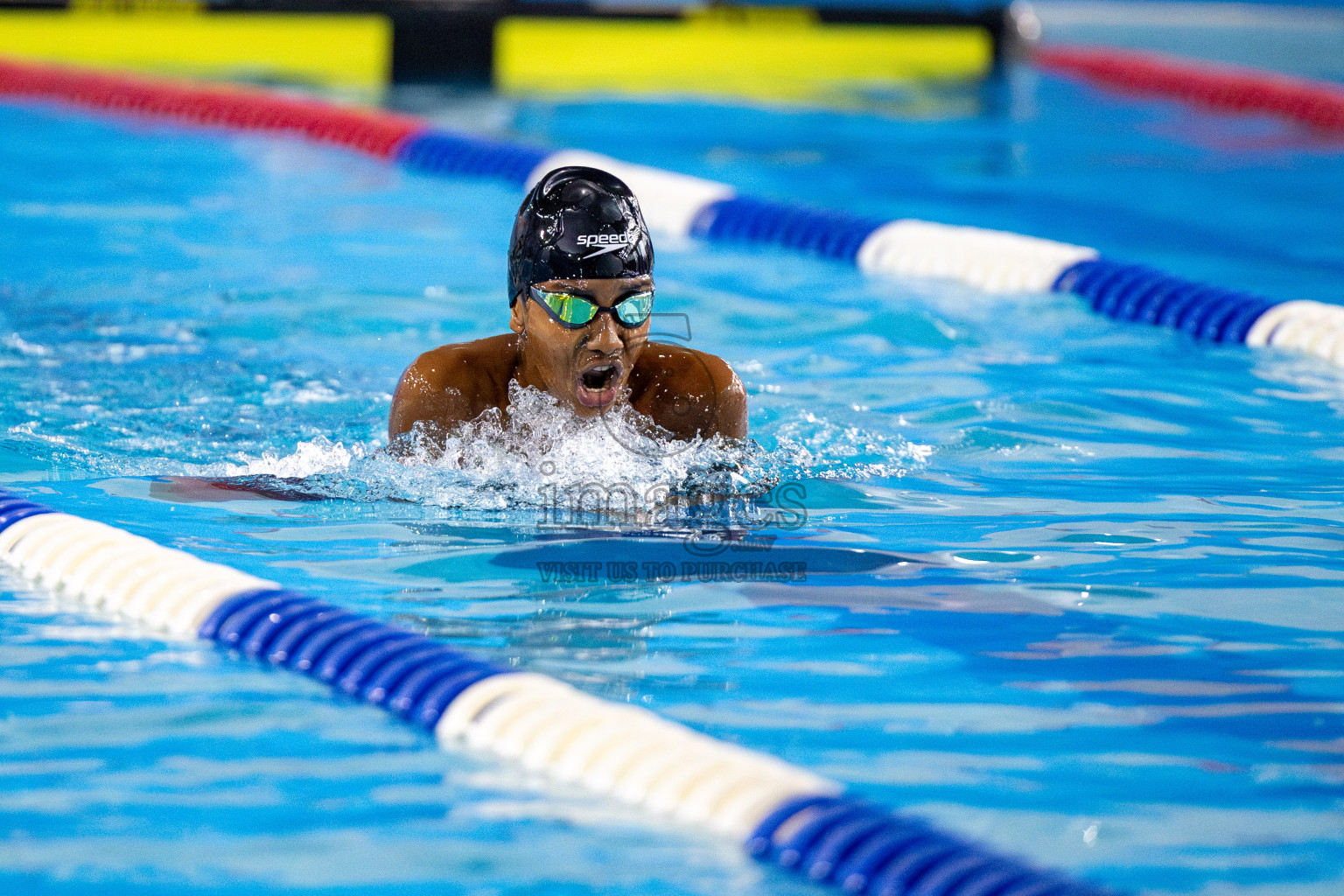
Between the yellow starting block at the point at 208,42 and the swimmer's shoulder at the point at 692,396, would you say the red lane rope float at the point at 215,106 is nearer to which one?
the yellow starting block at the point at 208,42

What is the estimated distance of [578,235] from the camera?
127 inches

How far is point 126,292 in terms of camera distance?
218 inches

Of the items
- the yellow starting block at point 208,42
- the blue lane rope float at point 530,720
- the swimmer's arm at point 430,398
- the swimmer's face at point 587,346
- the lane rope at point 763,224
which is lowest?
the blue lane rope float at point 530,720

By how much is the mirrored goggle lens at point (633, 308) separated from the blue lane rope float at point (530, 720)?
0.83 meters

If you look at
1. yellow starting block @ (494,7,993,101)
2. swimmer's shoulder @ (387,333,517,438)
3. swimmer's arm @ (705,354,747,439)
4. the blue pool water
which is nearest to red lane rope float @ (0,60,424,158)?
the blue pool water

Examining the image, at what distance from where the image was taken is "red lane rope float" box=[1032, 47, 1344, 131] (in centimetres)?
1016

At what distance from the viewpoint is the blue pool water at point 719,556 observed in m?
2.15

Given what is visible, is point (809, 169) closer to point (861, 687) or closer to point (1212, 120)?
point (1212, 120)

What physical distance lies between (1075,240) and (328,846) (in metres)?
5.26

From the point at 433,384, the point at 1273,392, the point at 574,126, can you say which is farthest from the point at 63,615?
the point at 574,126

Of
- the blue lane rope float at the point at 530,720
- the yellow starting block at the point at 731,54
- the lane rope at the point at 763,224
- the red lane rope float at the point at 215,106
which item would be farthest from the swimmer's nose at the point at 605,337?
the yellow starting block at the point at 731,54

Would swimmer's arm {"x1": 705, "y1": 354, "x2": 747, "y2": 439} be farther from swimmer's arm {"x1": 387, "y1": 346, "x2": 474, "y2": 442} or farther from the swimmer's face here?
swimmer's arm {"x1": 387, "y1": 346, "x2": 474, "y2": 442}

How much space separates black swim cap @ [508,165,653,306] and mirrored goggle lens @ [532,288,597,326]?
0.14ft

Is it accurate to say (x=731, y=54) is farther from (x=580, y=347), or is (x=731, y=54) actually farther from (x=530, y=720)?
(x=530, y=720)
